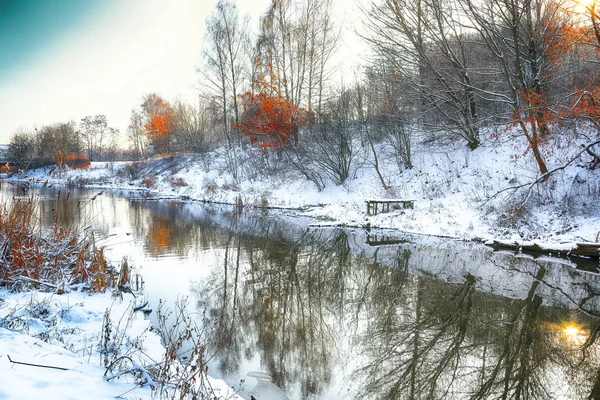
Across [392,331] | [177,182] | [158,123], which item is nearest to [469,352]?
[392,331]

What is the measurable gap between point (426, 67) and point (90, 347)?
1429 cm

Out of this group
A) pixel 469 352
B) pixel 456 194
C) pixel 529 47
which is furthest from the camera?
pixel 456 194

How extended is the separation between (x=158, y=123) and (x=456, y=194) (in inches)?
1836

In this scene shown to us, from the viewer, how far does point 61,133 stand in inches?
1933

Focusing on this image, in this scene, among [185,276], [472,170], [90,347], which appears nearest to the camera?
[90,347]

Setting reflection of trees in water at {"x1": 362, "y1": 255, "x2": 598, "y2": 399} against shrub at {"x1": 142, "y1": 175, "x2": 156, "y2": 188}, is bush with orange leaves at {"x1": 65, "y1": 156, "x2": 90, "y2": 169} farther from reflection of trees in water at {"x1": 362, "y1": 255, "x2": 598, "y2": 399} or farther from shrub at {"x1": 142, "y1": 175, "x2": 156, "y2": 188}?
reflection of trees in water at {"x1": 362, "y1": 255, "x2": 598, "y2": 399}

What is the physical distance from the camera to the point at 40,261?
5.95 m

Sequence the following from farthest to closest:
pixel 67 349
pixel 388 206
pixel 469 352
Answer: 1. pixel 388 206
2. pixel 469 352
3. pixel 67 349

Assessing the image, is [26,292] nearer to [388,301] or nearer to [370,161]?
[388,301]

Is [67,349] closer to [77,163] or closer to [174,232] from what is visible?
[174,232]

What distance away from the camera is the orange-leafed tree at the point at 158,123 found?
45475 mm

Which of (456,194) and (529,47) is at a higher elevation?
(529,47)

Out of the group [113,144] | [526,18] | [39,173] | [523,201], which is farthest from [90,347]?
[113,144]

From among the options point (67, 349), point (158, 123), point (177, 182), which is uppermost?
point (158, 123)
